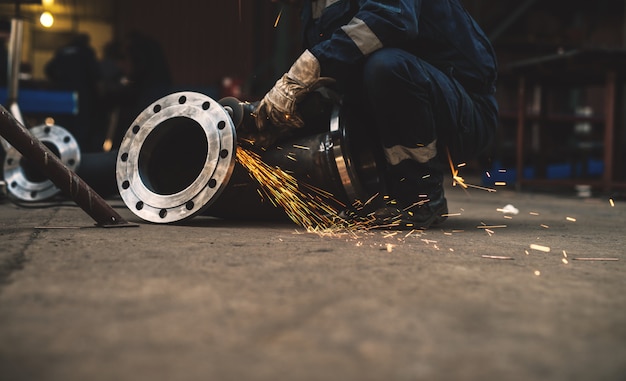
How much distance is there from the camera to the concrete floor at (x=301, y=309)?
0.67 metres

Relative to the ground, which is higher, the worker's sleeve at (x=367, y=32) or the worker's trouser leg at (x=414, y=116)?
the worker's sleeve at (x=367, y=32)

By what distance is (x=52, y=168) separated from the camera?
168 cm

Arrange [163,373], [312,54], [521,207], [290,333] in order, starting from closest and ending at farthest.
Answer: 1. [163,373]
2. [290,333]
3. [312,54]
4. [521,207]

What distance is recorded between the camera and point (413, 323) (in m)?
0.82

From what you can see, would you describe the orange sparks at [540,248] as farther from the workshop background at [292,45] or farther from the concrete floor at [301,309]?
the workshop background at [292,45]

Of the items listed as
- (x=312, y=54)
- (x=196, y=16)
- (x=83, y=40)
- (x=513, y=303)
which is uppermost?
(x=196, y=16)

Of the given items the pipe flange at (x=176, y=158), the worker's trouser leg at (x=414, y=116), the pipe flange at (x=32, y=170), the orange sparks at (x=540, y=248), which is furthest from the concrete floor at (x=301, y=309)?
the pipe flange at (x=32, y=170)

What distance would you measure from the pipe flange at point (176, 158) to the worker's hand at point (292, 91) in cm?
14

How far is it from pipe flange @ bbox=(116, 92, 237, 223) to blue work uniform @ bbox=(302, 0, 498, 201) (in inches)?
14.9

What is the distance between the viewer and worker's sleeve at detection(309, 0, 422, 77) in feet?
6.05

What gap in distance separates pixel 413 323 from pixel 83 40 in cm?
535

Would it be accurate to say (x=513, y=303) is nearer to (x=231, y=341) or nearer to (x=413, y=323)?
(x=413, y=323)

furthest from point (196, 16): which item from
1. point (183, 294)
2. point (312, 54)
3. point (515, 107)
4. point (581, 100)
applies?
point (183, 294)

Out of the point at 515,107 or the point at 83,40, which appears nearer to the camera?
the point at 83,40
